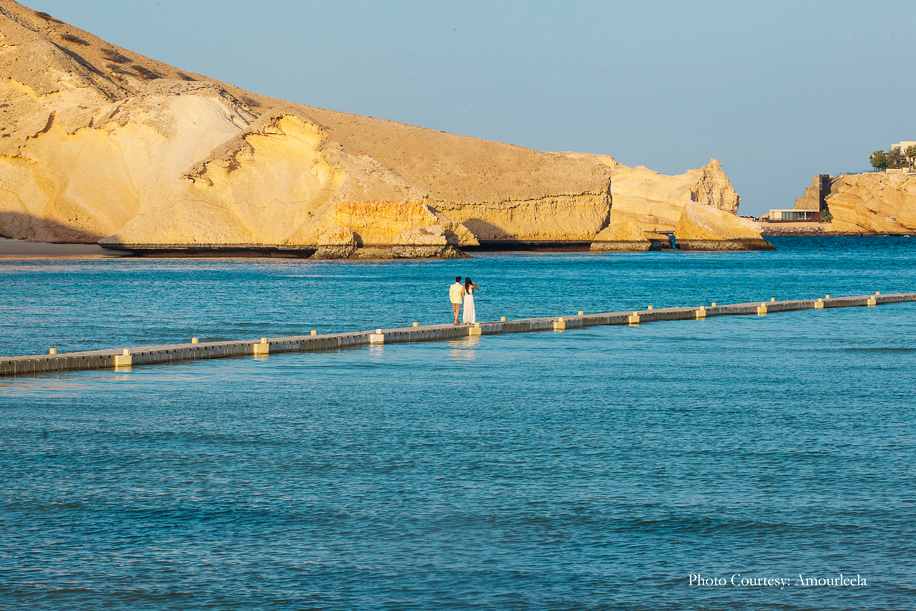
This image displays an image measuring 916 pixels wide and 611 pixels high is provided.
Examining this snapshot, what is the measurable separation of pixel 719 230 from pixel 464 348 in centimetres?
12577

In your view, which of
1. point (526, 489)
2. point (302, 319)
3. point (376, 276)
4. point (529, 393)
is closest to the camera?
point (526, 489)

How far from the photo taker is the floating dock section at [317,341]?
21703 millimetres

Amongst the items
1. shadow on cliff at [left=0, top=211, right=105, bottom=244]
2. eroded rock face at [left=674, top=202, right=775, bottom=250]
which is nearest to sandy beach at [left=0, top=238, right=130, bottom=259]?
shadow on cliff at [left=0, top=211, right=105, bottom=244]

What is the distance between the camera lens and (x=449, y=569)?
8.51 m

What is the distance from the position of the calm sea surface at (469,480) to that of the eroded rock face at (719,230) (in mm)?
122151

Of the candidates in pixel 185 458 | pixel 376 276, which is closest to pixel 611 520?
pixel 185 458

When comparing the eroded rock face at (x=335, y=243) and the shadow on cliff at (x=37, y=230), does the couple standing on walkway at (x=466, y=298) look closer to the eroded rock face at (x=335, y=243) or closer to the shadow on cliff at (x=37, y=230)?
the eroded rock face at (x=335, y=243)

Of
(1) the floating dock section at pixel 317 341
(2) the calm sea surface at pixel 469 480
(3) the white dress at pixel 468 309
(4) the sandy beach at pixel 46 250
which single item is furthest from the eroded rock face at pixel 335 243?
(2) the calm sea surface at pixel 469 480

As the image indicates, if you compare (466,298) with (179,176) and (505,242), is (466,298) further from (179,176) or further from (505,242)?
(505,242)

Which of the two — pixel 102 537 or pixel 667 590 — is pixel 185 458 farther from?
pixel 667 590

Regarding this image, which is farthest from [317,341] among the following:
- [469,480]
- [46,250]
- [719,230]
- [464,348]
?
[719,230]

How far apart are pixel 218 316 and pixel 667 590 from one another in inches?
1300

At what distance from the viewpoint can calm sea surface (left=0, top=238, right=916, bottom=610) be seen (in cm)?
821

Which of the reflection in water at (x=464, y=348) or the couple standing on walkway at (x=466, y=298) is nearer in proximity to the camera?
the reflection in water at (x=464, y=348)
